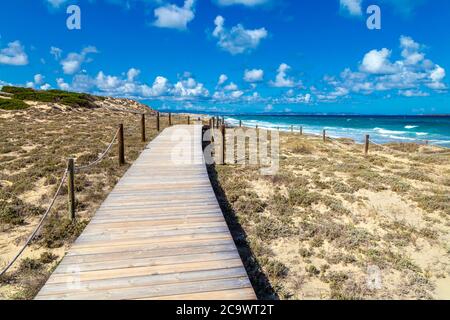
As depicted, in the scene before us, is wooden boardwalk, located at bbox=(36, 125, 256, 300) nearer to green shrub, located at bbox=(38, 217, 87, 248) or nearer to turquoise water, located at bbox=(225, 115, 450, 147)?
green shrub, located at bbox=(38, 217, 87, 248)

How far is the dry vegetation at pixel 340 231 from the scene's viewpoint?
17.6ft

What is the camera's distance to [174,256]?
4.54m

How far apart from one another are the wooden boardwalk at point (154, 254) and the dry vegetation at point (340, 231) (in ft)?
3.76

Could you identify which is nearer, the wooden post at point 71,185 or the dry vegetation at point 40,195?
the dry vegetation at point 40,195

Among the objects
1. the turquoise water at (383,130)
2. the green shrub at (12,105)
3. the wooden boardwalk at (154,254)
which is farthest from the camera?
the turquoise water at (383,130)

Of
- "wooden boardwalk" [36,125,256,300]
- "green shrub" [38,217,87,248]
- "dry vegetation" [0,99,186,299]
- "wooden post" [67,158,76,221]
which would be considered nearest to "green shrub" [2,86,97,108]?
"dry vegetation" [0,99,186,299]

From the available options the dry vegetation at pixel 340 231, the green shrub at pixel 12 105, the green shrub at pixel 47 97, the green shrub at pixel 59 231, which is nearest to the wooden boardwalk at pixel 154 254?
the green shrub at pixel 59 231

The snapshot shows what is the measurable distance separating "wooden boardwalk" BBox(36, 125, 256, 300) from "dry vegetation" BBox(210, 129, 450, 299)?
115 cm

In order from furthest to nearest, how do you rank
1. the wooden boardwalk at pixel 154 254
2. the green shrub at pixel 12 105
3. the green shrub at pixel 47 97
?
1. the green shrub at pixel 47 97
2. the green shrub at pixel 12 105
3. the wooden boardwalk at pixel 154 254

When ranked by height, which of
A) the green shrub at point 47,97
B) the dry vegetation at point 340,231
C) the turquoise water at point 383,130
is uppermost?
the green shrub at point 47,97

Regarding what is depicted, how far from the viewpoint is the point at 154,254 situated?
4.59 meters

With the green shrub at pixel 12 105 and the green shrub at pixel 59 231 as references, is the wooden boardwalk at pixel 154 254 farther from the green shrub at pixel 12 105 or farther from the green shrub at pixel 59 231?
the green shrub at pixel 12 105
